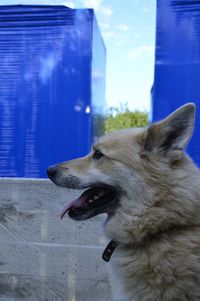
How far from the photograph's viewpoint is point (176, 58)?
4.57 meters

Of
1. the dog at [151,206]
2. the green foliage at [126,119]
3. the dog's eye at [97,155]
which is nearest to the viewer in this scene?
the dog at [151,206]

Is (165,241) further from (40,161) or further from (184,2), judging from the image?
(184,2)

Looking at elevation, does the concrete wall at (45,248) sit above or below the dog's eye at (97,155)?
below

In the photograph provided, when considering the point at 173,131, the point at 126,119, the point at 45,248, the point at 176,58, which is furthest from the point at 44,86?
the point at 126,119

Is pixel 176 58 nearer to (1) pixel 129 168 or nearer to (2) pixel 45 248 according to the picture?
(1) pixel 129 168

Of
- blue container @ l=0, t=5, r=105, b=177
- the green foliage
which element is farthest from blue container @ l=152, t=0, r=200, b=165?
the green foliage

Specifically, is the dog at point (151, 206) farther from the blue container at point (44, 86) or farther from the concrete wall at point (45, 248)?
the blue container at point (44, 86)

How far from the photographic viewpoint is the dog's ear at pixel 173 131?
2734mm

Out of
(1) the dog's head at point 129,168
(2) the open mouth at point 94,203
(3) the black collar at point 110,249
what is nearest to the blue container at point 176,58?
(1) the dog's head at point 129,168

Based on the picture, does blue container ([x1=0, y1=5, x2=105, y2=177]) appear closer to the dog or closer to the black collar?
the dog

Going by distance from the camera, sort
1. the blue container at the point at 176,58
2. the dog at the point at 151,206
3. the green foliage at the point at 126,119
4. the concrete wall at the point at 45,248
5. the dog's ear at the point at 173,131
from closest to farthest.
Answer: the dog at the point at 151,206
the dog's ear at the point at 173,131
the concrete wall at the point at 45,248
the blue container at the point at 176,58
the green foliage at the point at 126,119

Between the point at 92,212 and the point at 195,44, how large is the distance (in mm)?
2310

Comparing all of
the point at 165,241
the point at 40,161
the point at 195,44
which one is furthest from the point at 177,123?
the point at 40,161

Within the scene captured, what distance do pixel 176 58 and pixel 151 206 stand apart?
2275 mm
